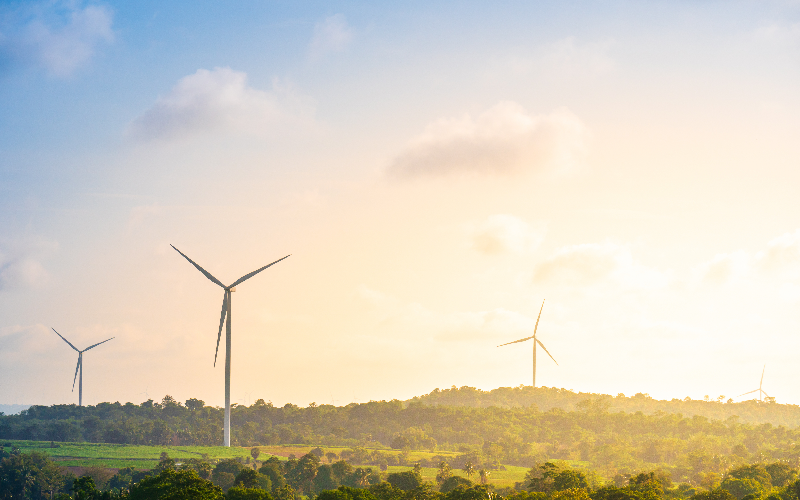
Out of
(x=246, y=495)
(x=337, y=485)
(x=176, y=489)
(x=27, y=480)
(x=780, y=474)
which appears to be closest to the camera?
(x=176, y=489)

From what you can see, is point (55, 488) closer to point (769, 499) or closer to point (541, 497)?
point (541, 497)

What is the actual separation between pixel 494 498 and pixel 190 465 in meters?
84.6

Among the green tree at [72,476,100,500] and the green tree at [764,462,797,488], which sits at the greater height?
the green tree at [72,476,100,500]

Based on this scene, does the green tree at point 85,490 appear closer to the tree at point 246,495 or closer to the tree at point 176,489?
the tree at point 176,489

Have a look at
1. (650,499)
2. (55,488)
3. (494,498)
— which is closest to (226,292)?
(55,488)

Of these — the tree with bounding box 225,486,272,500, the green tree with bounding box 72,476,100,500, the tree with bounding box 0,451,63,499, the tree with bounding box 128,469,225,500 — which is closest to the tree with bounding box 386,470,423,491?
the tree with bounding box 225,486,272,500

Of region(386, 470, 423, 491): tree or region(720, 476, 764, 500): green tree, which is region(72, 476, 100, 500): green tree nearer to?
region(386, 470, 423, 491): tree

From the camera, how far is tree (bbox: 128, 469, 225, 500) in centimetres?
10075

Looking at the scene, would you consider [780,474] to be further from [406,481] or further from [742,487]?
[406,481]

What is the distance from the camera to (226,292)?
175375mm

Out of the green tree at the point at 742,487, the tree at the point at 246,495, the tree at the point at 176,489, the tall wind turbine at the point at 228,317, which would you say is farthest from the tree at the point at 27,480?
the green tree at the point at 742,487

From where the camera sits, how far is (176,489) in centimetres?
10512

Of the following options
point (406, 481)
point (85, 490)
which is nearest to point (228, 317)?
point (406, 481)

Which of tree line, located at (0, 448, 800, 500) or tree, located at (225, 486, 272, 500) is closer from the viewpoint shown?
tree, located at (225, 486, 272, 500)
